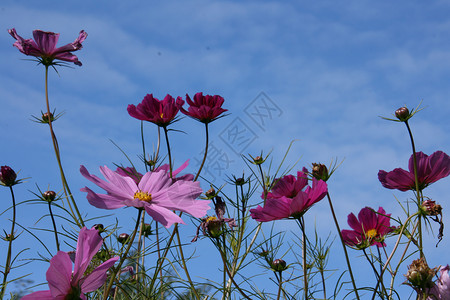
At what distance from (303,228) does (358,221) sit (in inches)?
14.3

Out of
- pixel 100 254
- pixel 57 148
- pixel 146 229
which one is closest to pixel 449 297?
pixel 100 254

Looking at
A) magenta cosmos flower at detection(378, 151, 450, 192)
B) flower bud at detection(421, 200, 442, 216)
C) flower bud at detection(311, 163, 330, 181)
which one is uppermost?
magenta cosmos flower at detection(378, 151, 450, 192)

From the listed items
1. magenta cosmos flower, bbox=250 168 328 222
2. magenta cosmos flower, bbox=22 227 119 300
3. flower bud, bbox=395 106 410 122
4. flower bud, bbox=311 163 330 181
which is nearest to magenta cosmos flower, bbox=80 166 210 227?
magenta cosmos flower, bbox=22 227 119 300

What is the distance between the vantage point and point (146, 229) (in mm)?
1572

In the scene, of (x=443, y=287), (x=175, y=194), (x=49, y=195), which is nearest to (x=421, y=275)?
(x=443, y=287)

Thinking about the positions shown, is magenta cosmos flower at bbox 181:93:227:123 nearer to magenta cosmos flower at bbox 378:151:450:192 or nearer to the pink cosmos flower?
magenta cosmos flower at bbox 378:151:450:192

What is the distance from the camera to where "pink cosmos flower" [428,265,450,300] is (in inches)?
38.4

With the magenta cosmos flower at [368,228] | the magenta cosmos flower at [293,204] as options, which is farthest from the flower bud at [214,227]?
the magenta cosmos flower at [368,228]

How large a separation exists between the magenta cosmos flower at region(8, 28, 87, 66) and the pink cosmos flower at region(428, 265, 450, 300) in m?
1.24

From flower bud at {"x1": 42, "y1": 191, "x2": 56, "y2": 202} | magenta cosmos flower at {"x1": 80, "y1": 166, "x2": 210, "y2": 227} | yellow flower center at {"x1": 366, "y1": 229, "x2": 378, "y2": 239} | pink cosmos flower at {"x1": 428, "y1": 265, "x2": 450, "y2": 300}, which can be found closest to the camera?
magenta cosmos flower at {"x1": 80, "y1": 166, "x2": 210, "y2": 227}

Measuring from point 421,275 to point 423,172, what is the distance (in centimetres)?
39

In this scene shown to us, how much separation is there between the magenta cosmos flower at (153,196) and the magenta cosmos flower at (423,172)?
1.89 feet

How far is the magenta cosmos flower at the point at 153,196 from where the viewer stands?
0.84 metres

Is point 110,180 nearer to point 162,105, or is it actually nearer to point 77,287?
point 77,287
